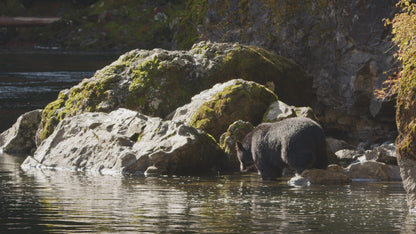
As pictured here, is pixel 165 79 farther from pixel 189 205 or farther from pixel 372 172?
pixel 189 205

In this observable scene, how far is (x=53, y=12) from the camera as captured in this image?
227 ft

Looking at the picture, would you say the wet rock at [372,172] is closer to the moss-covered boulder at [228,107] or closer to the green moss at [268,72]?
the moss-covered boulder at [228,107]

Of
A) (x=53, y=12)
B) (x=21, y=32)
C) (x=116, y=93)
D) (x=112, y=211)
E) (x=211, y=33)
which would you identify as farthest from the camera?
(x=53, y=12)

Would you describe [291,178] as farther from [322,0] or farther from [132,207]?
[322,0]

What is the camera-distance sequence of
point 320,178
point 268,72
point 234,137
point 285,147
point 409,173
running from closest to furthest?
point 409,173, point 320,178, point 285,147, point 234,137, point 268,72

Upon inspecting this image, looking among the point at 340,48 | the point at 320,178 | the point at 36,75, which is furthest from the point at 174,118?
the point at 36,75

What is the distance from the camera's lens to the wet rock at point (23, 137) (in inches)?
841

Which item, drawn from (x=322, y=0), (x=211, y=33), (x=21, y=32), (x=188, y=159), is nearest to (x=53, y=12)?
(x=21, y=32)

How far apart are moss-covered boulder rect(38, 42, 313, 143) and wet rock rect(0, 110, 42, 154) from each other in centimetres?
65

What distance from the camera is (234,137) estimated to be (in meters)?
17.6

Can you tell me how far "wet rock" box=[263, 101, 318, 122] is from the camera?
17.9 m

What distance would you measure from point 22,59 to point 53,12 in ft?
73.1

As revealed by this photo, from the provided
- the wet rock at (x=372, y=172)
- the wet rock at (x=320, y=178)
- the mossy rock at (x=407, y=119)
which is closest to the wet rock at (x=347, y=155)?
the wet rock at (x=372, y=172)

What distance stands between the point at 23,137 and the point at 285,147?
29.5 ft
